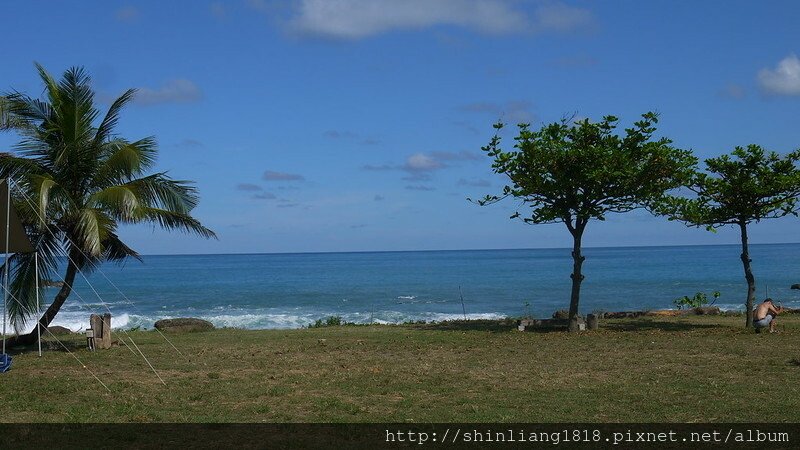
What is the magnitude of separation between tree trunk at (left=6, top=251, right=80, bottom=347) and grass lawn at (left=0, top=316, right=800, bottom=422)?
97cm

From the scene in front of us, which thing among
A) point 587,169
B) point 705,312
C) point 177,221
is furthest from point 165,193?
point 705,312

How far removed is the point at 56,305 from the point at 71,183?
2843mm

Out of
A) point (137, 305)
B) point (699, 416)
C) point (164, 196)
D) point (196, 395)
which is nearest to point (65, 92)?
point (164, 196)

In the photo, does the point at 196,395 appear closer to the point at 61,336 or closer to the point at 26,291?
the point at 26,291

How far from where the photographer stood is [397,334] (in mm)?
20688

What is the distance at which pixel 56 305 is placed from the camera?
18125mm

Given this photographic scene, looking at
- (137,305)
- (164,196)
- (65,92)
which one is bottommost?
(137,305)

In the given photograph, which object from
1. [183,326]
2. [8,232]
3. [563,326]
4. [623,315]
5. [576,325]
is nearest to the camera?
[8,232]

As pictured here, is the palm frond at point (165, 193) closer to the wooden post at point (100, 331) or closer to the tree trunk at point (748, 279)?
the wooden post at point (100, 331)

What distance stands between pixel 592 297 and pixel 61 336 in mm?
41835

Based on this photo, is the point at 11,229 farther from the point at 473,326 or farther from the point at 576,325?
the point at 576,325

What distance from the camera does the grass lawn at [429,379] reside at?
988 cm

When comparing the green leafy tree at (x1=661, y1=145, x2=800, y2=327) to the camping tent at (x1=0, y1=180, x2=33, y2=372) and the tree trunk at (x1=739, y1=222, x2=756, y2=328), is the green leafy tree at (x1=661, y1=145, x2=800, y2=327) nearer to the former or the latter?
the tree trunk at (x1=739, y1=222, x2=756, y2=328)

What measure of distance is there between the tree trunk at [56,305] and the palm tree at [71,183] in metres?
0.03
